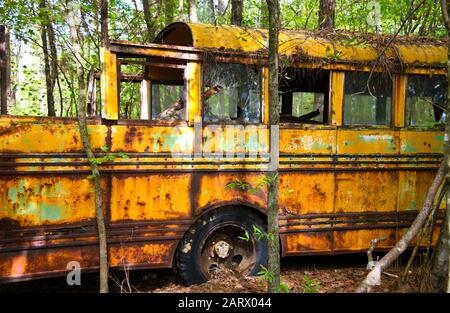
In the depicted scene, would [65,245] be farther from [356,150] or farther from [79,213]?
[356,150]

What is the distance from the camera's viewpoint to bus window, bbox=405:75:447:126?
17.1 ft

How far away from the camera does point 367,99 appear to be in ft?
16.8

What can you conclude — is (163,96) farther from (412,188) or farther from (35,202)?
(412,188)

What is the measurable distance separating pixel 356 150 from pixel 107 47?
312cm

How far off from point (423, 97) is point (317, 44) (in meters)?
1.58

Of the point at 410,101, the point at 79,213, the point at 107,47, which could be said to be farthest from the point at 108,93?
the point at 410,101

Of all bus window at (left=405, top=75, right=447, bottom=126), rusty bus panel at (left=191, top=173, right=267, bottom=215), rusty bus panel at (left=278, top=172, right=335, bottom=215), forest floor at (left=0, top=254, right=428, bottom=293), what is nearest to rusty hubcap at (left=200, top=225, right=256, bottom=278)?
forest floor at (left=0, top=254, right=428, bottom=293)

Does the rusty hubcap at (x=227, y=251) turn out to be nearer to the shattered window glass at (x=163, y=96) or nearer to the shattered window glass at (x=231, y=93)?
the shattered window glass at (x=231, y=93)

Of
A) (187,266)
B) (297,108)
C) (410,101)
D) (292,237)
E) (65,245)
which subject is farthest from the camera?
(297,108)

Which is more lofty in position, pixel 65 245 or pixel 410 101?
pixel 410 101

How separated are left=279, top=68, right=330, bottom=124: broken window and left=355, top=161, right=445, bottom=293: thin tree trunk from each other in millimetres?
1515

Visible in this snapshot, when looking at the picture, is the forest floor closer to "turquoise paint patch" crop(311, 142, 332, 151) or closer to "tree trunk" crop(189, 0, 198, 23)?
"turquoise paint patch" crop(311, 142, 332, 151)

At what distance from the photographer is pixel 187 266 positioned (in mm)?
4527

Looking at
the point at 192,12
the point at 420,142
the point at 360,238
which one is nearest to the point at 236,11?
the point at 192,12
